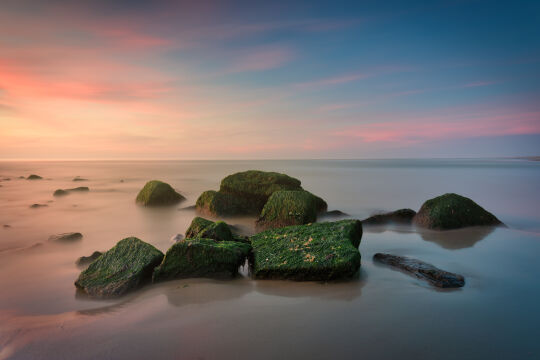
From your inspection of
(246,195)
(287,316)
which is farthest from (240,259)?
(246,195)

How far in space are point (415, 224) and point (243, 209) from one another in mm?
4393

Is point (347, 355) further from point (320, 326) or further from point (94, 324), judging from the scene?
point (94, 324)

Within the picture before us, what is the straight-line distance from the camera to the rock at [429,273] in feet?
11.4

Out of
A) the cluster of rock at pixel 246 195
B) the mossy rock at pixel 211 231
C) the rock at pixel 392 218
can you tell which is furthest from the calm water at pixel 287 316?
the cluster of rock at pixel 246 195

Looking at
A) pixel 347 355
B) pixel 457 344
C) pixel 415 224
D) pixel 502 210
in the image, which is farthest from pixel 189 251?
pixel 502 210

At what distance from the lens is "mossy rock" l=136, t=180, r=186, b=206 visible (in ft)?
35.2

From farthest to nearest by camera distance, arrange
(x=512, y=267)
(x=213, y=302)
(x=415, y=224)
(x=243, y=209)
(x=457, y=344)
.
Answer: (x=243, y=209) → (x=415, y=224) → (x=512, y=267) → (x=213, y=302) → (x=457, y=344)

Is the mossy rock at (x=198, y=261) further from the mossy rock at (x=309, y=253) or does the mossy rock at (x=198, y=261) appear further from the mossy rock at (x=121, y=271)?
the mossy rock at (x=309, y=253)

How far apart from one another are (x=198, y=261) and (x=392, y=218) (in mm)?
4954

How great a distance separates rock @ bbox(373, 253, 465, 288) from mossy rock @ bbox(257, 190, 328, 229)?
7.97 feet

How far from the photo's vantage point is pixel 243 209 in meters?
8.59

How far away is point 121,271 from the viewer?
364 centimetres

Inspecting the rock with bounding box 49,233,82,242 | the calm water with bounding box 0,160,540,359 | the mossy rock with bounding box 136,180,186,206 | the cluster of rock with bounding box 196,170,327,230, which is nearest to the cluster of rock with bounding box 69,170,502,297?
the calm water with bounding box 0,160,540,359

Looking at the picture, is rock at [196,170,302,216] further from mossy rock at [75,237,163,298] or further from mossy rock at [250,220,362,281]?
mossy rock at [75,237,163,298]
